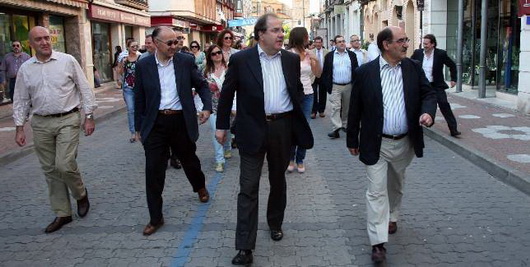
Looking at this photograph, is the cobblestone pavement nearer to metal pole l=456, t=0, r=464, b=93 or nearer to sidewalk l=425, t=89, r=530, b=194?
sidewalk l=425, t=89, r=530, b=194

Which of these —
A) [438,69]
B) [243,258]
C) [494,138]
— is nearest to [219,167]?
[243,258]

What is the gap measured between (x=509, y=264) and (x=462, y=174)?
304 centimetres

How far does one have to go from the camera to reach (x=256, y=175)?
4.24 m

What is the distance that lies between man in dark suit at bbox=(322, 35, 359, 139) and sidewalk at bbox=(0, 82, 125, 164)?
5.25m

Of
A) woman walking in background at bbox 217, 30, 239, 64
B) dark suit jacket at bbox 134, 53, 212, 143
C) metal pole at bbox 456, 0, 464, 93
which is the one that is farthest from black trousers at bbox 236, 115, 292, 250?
metal pole at bbox 456, 0, 464, 93

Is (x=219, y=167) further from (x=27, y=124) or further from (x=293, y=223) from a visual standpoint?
(x=27, y=124)

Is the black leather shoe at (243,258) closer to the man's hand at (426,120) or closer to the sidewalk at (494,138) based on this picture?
the man's hand at (426,120)

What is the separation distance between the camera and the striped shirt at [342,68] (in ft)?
31.6

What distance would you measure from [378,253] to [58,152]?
118 inches

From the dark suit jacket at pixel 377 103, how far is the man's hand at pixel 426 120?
0.06 metres

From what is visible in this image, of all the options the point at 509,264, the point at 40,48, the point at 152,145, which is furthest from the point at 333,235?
the point at 40,48

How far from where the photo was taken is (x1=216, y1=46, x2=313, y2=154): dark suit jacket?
13.7ft

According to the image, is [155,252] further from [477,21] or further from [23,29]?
[477,21]

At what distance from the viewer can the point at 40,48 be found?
16.3 feet
